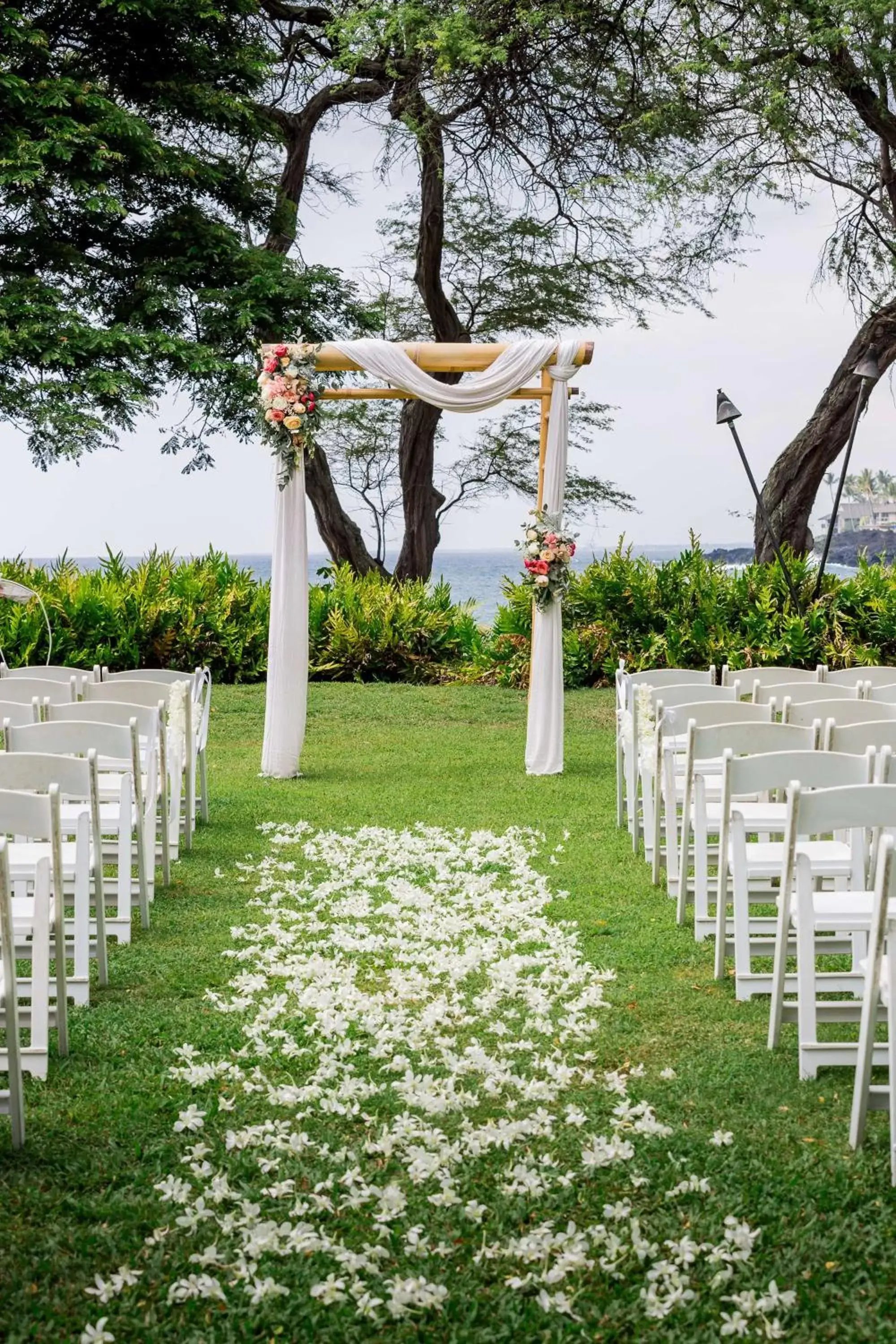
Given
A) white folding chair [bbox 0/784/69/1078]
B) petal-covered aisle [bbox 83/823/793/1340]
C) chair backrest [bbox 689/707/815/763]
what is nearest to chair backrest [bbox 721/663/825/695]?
chair backrest [bbox 689/707/815/763]

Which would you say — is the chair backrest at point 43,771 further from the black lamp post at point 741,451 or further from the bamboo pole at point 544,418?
the black lamp post at point 741,451

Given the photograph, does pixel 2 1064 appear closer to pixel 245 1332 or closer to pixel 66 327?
pixel 245 1332

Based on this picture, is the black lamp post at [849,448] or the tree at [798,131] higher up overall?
the tree at [798,131]

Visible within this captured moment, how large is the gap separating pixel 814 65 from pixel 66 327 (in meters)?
8.63

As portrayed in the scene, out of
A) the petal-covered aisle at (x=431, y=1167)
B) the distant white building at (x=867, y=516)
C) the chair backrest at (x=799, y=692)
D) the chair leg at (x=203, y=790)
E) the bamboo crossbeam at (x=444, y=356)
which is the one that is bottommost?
the petal-covered aisle at (x=431, y=1167)

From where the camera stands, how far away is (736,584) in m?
13.3

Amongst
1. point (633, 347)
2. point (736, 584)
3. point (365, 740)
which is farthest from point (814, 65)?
point (633, 347)

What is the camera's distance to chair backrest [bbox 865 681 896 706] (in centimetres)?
713

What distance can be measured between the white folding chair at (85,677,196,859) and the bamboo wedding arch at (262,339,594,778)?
6.23 ft

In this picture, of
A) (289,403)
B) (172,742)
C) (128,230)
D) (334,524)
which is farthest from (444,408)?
(334,524)

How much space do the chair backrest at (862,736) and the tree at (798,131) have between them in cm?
1082

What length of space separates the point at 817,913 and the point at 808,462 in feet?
46.2

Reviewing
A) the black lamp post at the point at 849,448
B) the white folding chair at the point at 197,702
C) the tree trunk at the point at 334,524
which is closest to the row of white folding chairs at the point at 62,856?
the white folding chair at the point at 197,702

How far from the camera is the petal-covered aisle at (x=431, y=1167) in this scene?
269cm
